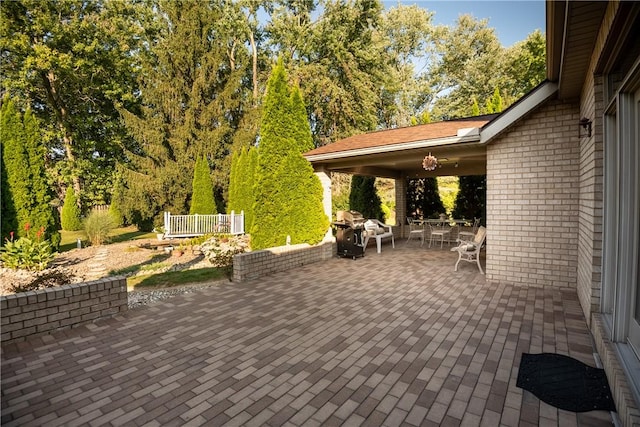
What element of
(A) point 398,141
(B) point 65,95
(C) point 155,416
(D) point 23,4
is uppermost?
(D) point 23,4

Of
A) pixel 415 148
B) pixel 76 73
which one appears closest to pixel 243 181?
pixel 415 148

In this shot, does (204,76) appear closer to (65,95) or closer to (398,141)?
(65,95)

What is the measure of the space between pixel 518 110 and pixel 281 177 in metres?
4.92

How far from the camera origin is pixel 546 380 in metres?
2.63

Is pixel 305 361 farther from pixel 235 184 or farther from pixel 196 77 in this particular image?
pixel 196 77

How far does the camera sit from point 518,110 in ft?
16.8

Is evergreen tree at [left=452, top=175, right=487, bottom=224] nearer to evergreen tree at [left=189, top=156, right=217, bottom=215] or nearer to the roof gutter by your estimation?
the roof gutter

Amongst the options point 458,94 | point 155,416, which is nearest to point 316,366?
point 155,416

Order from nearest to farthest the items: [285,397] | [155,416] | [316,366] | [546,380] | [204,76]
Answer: [155,416], [285,397], [546,380], [316,366], [204,76]

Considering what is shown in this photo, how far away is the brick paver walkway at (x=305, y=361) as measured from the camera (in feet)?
7.47

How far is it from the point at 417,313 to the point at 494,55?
26.1 m

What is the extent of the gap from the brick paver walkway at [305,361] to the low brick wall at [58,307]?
178 millimetres

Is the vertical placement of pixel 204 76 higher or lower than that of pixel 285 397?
higher

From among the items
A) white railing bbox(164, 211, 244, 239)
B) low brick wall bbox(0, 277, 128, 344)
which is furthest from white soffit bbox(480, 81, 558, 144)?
white railing bbox(164, 211, 244, 239)
